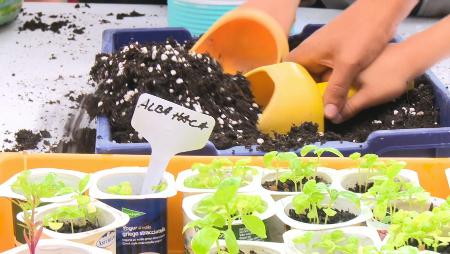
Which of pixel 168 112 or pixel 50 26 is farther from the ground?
pixel 50 26

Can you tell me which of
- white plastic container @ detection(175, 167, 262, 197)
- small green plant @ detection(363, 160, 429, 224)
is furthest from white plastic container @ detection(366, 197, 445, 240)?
white plastic container @ detection(175, 167, 262, 197)

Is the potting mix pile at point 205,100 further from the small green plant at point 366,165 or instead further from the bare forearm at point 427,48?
the small green plant at point 366,165

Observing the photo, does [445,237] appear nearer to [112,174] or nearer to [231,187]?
[231,187]

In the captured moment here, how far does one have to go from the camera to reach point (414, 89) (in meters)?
1.13

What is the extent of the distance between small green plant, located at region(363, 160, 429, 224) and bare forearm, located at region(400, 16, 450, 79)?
43 centimetres

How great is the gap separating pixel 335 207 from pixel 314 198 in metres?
0.06

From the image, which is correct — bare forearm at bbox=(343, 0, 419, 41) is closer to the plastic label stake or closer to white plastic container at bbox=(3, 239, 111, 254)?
the plastic label stake

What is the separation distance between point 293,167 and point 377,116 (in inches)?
19.3

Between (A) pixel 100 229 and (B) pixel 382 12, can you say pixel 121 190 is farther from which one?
(B) pixel 382 12

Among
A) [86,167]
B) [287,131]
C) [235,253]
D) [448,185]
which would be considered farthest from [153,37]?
[235,253]

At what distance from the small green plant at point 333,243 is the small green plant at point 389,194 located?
44 mm

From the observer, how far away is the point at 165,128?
2.03 feet

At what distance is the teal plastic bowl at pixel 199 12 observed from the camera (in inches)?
55.9

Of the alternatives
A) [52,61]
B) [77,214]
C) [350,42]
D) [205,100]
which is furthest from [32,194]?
[52,61]
